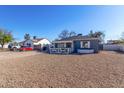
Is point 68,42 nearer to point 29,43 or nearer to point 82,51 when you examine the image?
point 82,51

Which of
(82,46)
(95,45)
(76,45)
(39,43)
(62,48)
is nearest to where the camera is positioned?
(95,45)

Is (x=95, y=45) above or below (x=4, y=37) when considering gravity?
below

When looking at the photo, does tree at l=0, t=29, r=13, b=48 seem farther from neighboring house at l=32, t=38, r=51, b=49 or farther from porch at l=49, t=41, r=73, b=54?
porch at l=49, t=41, r=73, b=54

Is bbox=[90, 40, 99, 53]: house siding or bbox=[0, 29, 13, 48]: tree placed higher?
bbox=[0, 29, 13, 48]: tree

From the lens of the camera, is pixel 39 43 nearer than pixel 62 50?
No

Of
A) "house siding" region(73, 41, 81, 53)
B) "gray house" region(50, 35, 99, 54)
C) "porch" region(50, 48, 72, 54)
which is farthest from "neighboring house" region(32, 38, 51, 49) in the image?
"house siding" region(73, 41, 81, 53)

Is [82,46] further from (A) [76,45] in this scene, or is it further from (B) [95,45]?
(B) [95,45]

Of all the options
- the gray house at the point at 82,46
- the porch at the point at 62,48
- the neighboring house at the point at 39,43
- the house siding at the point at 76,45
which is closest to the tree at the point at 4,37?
the neighboring house at the point at 39,43

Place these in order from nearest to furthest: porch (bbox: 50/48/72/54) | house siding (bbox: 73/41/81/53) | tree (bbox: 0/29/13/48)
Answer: porch (bbox: 50/48/72/54) → house siding (bbox: 73/41/81/53) → tree (bbox: 0/29/13/48)

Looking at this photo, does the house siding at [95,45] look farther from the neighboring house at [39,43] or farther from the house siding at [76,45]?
the neighboring house at [39,43]

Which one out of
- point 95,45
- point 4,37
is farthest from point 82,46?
point 4,37

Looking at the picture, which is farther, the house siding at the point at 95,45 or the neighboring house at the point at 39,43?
the neighboring house at the point at 39,43
